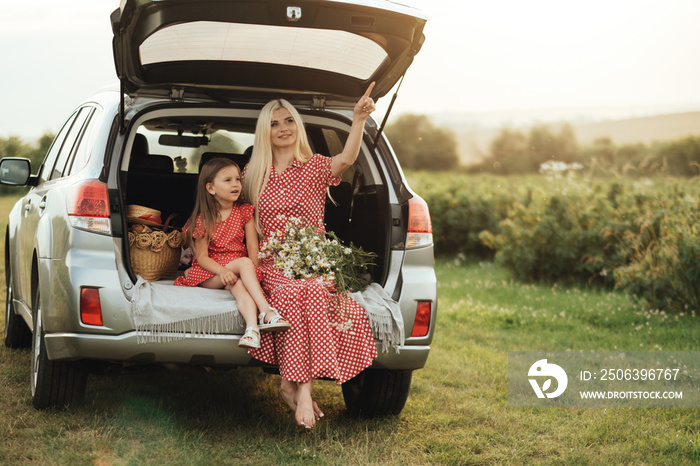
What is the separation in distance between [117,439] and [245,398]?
43.5 inches

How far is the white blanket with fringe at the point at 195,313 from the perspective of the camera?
353 centimetres

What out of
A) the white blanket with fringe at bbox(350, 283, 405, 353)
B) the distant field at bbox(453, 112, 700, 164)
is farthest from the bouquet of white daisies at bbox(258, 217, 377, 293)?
the distant field at bbox(453, 112, 700, 164)

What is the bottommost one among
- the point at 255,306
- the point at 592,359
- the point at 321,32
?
the point at 592,359

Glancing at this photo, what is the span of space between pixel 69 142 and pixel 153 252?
1.25 m

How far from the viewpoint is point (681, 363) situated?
5.79m

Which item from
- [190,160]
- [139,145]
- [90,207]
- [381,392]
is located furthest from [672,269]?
[90,207]

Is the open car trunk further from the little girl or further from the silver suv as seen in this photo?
the little girl

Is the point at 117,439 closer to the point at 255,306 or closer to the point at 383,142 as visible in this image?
the point at 255,306

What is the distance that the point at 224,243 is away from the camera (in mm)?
4203

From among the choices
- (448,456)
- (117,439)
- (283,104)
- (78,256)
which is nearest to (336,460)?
(448,456)

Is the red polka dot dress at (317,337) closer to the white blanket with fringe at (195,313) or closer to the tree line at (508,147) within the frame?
the white blanket with fringe at (195,313)

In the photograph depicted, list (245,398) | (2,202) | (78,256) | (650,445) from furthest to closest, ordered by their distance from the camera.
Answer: (2,202) < (245,398) < (650,445) < (78,256)

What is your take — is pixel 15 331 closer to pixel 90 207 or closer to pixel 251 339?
pixel 90 207

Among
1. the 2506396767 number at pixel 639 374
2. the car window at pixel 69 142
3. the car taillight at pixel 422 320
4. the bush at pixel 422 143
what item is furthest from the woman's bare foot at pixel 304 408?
the bush at pixel 422 143
